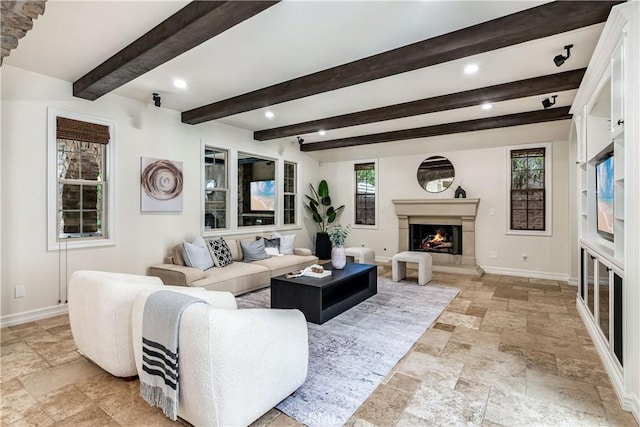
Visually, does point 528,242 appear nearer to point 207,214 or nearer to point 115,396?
point 207,214

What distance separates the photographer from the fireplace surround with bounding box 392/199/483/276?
6.32 metres

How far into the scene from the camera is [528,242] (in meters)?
5.97

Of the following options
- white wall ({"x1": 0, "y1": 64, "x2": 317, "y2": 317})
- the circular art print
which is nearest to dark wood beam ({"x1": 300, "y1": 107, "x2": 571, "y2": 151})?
white wall ({"x1": 0, "y1": 64, "x2": 317, "y2": 317})

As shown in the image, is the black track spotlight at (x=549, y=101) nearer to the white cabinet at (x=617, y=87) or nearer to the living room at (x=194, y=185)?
the living room at (x=194, y=185)

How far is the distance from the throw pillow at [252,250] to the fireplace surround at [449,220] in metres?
3.27

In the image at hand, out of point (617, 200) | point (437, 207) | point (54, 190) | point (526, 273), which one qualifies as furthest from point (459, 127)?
point (54, 190)

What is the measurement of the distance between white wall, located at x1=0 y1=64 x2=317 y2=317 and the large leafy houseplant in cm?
302

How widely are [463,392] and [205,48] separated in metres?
3.62

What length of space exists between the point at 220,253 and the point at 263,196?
221 centimetres

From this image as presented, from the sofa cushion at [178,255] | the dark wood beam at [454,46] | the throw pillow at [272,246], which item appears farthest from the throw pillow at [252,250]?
the dark wood beam at [454,46]

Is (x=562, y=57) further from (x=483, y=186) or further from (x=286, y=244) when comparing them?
(x=286, y=244)

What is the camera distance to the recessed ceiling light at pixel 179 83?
3.79 meters

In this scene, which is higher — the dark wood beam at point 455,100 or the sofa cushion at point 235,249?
the dark wood beam at point 455,100

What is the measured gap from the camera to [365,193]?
313 inches
